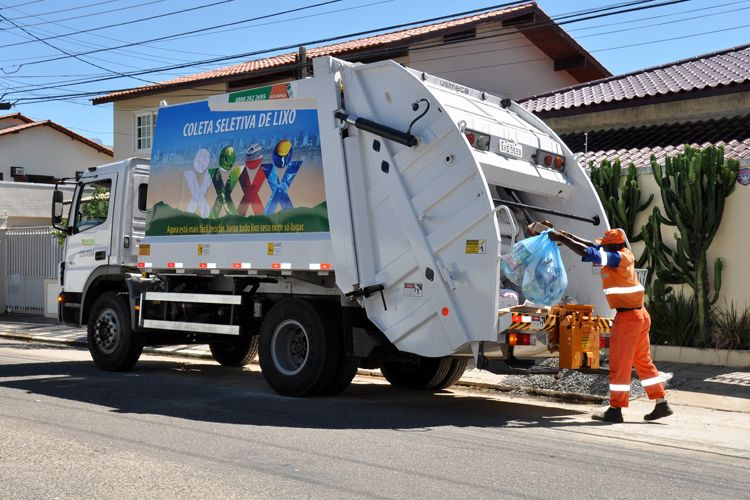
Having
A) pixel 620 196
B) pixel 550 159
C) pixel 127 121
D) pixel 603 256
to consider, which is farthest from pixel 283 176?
pixel 127 121

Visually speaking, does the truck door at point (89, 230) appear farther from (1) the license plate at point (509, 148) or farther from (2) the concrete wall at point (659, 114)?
(2) the concrete wall at point (659, 114)

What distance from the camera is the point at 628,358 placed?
880cm

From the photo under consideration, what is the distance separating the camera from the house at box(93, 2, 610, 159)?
24703mm

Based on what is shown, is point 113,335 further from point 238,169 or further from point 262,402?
point 262,402

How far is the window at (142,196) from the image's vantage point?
40.4 ft

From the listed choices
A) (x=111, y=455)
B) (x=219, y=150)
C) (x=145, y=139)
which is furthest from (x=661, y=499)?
(x=145, y=139)

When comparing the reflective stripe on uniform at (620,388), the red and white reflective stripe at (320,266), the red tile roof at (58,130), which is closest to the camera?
the reflective stripe on uniform at (620,388)

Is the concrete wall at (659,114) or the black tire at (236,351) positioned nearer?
the black tire at (236,351)

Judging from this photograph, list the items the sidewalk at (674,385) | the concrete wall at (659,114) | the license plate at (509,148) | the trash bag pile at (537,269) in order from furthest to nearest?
the concrete wall at (659,114) → the sidewalk at (674,385) → the license plate at (509,148) → the trash bag pile at (537,269)

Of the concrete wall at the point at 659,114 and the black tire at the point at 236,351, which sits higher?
the concrete wall at the point at 659,114

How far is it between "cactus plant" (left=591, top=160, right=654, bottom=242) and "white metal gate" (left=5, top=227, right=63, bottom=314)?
43.9 feet

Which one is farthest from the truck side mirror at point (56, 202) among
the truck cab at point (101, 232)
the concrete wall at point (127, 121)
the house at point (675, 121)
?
the concrete wall at point (127, 121)

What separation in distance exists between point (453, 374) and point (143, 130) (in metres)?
20.8

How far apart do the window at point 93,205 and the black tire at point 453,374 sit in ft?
15.9
